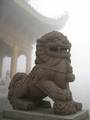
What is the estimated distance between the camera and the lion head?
2.26m

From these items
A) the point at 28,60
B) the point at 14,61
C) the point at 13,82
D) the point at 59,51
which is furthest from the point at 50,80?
the point at 28,60

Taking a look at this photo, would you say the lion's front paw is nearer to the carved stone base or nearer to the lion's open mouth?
the carved stone base

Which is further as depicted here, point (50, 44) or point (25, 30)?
point (25, 30)

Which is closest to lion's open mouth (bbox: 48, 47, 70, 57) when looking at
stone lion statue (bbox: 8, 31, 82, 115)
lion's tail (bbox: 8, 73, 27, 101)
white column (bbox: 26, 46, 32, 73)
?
stone lion statue (bbox: 8, 31, 82, 115)

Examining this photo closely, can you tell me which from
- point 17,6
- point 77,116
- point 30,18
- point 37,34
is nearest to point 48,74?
point 77,116

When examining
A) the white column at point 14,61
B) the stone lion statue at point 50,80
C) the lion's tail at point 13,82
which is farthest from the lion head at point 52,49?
the white column at point 14,61

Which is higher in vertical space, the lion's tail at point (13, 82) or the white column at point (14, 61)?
the white column at point (14, 61)

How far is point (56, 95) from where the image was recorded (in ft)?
6.79

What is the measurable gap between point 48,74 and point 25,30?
6884 mm

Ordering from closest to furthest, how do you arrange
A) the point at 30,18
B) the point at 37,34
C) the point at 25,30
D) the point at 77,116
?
the point at 77,116 → the point at 30,18 → the point at 25,30 → the point at 37,34

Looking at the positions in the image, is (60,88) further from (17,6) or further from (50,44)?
(17,6)

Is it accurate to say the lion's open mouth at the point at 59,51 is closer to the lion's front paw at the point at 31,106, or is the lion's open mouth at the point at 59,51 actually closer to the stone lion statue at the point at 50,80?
the stone lion statue at the point at 50,80

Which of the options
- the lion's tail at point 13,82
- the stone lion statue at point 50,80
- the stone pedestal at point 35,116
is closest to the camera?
the stone pedestal at point 35,116

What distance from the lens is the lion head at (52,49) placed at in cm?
226
